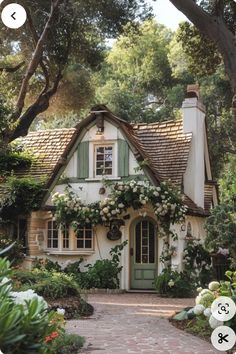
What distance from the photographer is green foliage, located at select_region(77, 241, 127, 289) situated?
668 inches

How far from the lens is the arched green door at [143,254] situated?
1775 cm

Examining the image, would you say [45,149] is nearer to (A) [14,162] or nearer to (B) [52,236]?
(A) [14,162]

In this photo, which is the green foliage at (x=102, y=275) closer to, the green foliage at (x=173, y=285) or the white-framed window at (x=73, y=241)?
the white-framed window at (x=73, y=241)

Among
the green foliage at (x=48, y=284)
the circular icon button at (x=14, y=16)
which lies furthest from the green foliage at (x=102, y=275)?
the circular icon button at (x=14, y=16)

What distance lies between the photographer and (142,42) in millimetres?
36625

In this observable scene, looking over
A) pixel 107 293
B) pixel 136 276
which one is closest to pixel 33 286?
pixel 107 293

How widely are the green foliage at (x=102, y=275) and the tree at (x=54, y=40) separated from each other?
4541 millimetres

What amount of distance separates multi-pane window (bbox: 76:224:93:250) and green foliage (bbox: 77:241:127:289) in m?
0.90

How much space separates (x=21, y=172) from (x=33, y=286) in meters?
9.18

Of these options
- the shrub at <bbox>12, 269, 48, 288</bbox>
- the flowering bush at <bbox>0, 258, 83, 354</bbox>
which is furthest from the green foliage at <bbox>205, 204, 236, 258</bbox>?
the flowering bush at <bbox>0, 258, 83, 354</bbox>

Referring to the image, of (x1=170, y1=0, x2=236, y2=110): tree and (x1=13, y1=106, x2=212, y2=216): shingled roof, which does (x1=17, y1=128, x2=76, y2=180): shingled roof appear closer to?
(x1=13, y1=106, x2=212, y2=216): shingled roof

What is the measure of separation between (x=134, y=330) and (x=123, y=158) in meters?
8.93

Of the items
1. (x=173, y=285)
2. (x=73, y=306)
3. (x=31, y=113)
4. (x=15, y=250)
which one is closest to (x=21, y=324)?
(x=73, y=306)

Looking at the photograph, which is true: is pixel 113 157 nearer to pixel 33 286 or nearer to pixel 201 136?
pixel 201 136
